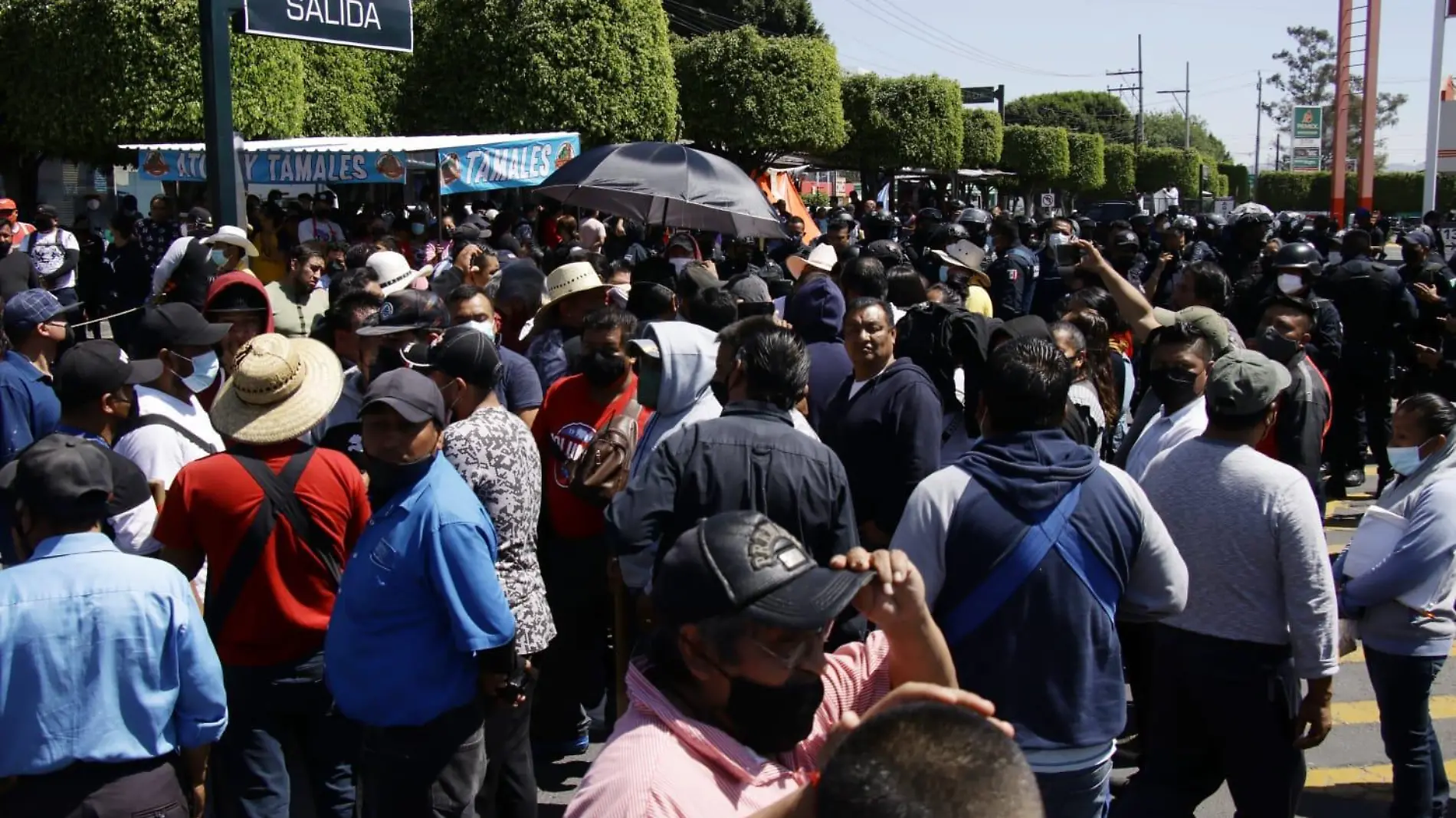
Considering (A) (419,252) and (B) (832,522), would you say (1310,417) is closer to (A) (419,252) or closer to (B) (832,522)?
(B) (832,522)

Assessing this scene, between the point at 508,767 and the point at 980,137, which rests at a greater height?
the point at 980,137

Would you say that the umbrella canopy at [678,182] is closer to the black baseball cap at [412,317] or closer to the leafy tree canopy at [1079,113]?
the black baseball cap at [412,317]

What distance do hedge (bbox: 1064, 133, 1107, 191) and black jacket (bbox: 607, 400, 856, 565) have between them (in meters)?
59.7

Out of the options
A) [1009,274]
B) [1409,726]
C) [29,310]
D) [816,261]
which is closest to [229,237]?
[29,310]

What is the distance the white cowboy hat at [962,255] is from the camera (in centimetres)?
871

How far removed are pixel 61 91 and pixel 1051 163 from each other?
43.9 meters

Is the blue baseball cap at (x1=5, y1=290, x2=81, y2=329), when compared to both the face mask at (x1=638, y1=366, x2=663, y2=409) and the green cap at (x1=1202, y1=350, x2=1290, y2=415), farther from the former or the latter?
the green cap at (x1=1202, y1=350, x2=1290, y2=415)

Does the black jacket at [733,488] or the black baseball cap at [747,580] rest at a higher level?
the black baseball cap at [747,580]

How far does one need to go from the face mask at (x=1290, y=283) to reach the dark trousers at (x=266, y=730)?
21.5 ft

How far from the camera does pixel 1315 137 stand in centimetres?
6009

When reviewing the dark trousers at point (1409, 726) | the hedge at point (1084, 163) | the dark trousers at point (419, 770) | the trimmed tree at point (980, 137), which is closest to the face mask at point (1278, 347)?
the dark trousers at point (1409, 726)

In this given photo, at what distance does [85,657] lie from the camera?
310 cm

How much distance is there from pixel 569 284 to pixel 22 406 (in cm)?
243

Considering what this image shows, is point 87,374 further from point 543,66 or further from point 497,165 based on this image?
point 543,66
